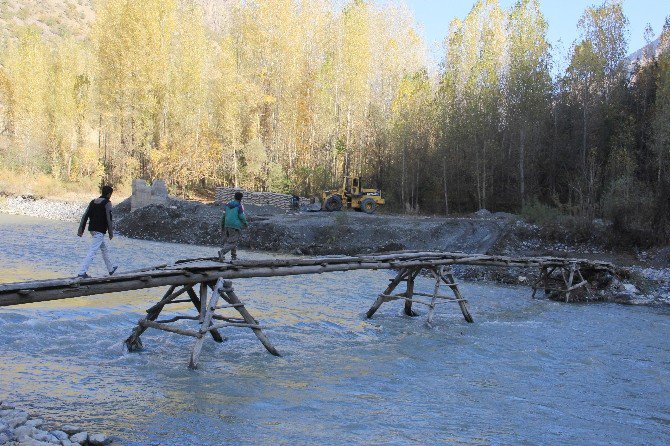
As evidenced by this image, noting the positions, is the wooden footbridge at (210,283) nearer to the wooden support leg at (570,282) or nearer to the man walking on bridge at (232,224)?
the man walking on bridge at (232,224)

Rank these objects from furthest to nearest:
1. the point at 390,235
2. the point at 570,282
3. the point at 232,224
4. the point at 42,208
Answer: the point at 42,208
the point at 390,235
the point at 570,282
the point at 232,224

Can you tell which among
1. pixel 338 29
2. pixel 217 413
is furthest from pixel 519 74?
pixel 217 413

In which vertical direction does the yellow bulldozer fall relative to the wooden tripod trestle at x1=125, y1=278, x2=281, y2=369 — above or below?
above

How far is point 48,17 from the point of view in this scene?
10038 centimetres

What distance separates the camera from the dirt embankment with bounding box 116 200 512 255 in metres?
25.1

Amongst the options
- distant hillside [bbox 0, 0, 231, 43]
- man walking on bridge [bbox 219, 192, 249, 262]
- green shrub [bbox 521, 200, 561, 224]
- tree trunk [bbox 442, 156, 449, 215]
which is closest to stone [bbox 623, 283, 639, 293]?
green shrub [bbox 521, 200, 561, 224]

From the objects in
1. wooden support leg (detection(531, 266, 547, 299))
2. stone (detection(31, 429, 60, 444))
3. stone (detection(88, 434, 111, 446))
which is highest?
wooden support leg (detection(531, 266, 547, 299))

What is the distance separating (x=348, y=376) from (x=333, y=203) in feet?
72.1

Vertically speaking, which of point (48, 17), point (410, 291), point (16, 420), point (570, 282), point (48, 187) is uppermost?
point (48, 17)

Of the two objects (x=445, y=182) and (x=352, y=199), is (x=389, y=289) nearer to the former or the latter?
(x=352, y=199)

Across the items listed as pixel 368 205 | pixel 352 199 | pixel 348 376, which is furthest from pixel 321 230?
pixel 348 376

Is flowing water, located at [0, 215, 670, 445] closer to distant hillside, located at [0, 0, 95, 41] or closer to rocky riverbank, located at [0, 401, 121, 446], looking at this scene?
rocky riverbank, located at [0, 401, 121, 446]

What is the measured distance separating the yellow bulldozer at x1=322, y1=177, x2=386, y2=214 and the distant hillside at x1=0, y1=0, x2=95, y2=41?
72546mm

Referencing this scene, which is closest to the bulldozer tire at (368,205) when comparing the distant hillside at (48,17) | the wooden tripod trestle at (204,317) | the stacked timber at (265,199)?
the stacked timber at (265,199)
